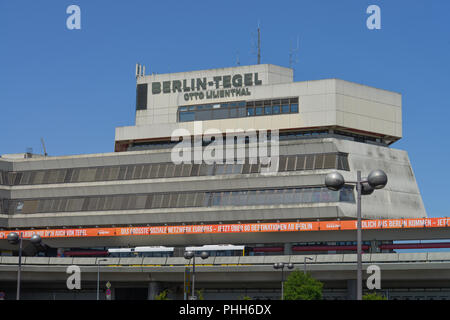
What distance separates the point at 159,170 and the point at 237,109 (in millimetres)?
12737

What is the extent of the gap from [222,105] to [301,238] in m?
19.0

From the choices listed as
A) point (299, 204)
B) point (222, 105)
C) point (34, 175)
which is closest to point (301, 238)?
point (299, 204)

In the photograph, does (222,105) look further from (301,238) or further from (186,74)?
(301,238)

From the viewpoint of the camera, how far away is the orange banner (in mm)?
81750

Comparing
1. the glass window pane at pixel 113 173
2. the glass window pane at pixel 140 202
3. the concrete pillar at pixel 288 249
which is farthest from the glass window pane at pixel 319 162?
the glass window pane at pixel 113 173

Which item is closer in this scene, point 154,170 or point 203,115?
point 203,115

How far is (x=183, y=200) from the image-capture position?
94.2m

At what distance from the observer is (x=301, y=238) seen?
89.3m

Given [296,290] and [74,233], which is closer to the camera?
[296,290]

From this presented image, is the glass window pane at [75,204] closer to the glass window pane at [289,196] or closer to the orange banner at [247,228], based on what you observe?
the orange banner at [247,228]

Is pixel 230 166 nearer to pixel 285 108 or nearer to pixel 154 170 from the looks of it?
pixel 285 108

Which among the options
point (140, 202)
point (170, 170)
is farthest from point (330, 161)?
point (140, 202)

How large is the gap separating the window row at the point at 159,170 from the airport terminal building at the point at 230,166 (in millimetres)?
139

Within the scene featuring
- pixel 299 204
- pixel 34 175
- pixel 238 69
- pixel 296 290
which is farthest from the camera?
pixel 34 175
